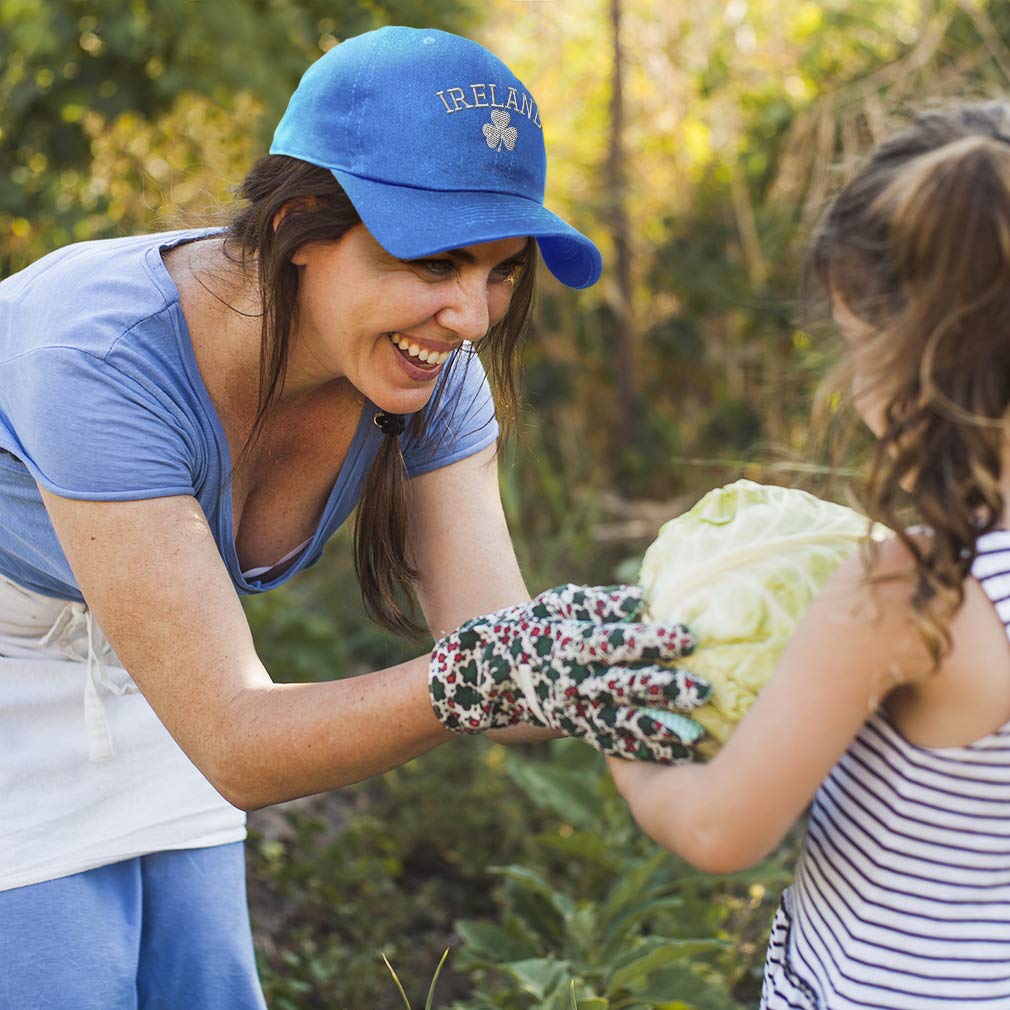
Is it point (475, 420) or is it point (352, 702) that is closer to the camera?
point (352, 702)

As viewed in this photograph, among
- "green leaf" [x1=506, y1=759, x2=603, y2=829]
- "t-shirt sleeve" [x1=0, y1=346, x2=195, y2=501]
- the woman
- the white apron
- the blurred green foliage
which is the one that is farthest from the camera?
"green leaf" [x1=506, y1=759, x2=603, y2=829]

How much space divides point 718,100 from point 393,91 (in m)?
4.17

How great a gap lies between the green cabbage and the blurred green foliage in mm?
935

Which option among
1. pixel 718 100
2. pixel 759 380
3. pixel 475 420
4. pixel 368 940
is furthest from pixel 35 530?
pixel 718 100

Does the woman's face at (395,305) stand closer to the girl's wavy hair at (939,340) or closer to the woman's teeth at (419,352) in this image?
the woman's teeth at (419,352)

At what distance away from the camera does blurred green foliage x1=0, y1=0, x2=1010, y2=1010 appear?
2.85m

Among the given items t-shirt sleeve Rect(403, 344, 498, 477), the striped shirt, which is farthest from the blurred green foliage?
the striped shirt

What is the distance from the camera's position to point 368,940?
3.14 meters

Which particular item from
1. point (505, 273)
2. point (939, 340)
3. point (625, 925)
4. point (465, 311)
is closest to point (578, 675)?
point (939, 340)

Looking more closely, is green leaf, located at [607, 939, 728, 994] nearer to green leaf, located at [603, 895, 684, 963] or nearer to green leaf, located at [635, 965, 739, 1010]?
green leaf, located at [635, 965, 739, 1010]

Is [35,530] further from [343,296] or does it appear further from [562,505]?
[562,505]

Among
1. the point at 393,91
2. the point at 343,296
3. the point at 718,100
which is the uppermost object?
the point at 393,91

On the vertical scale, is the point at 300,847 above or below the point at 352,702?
below

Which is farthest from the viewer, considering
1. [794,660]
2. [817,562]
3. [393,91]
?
[393,91]
